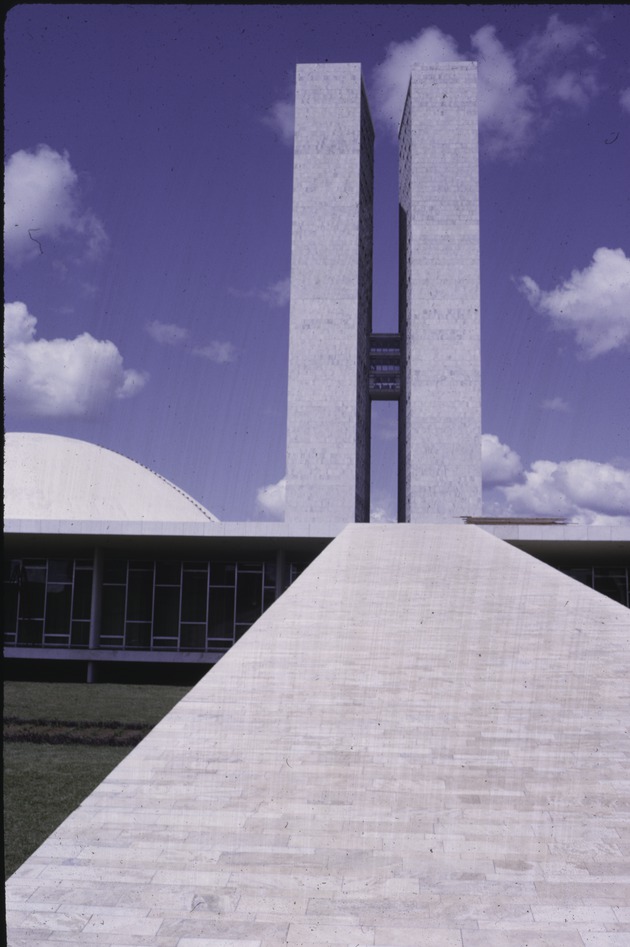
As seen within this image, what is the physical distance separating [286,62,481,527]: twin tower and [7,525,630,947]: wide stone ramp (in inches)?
889

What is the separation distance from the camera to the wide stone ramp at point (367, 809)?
3516mm

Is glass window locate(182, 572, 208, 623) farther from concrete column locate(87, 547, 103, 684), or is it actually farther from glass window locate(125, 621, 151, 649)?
concrete column locate(87, 547, 103, 684)

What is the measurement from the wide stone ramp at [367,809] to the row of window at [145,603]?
42.3ft

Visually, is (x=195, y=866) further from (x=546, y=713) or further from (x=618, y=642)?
(x=618, y=642)

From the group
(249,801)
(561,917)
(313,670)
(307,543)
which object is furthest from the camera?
(307,543)

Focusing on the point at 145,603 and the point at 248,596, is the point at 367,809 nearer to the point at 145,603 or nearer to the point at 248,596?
the point at 248,596

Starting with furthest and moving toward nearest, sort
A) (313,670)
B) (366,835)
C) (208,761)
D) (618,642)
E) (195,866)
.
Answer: (618,642), (313,670), (208,761), (366,835), (195,866)

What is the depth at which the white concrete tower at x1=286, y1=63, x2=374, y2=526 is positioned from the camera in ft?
102

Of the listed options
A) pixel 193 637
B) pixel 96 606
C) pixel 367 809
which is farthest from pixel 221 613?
pixel 367 809

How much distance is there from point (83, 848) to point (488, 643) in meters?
4.79

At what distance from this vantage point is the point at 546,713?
239 inches

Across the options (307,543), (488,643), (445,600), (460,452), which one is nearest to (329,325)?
(460,452)

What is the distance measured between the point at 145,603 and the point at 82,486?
11.1 m

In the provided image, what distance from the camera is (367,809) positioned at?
458 centimetres
